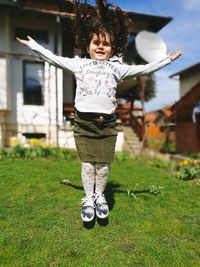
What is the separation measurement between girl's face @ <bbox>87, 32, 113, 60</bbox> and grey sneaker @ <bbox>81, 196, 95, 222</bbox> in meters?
1.60

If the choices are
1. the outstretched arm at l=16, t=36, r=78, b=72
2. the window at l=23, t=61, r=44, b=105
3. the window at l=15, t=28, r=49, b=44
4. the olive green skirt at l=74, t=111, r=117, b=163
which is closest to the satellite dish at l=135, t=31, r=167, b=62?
the window at l=15, t=28, r=49, b=44

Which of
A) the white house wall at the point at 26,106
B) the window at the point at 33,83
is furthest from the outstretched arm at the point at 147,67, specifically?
the window at the point at 33,83

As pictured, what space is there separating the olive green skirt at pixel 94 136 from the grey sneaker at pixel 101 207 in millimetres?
402

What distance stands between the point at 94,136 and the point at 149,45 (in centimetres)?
1187

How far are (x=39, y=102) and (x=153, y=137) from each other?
739 cm

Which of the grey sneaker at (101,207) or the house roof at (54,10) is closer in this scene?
the grey sneaker at (101,207)

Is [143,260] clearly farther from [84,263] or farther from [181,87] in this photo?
[181,87]

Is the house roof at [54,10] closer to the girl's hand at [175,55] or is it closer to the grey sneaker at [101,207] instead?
the girl's hand at [175,55]

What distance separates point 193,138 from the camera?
17.9 metres

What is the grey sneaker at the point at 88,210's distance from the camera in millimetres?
3581

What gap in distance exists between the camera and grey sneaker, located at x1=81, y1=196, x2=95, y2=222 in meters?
3.58

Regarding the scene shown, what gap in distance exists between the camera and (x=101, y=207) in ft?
12.2

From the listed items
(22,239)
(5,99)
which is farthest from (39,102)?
(22,239)

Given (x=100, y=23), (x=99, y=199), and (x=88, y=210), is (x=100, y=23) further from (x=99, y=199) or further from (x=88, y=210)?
(x=88, y=210)
